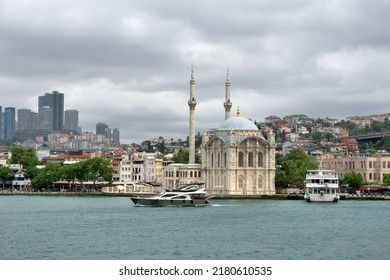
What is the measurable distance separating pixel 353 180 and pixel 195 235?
58.4 metres

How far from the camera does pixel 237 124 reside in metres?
95.0

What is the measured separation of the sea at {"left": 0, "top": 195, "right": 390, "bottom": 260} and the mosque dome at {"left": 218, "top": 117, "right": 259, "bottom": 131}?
29.8 m

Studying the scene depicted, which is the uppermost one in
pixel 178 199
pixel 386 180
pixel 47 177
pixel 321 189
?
pixel 47 177

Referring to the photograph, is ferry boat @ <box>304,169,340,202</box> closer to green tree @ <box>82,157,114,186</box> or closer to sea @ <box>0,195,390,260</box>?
sea @ <box>0,195,390,260</box>

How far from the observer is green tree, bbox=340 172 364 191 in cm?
10025

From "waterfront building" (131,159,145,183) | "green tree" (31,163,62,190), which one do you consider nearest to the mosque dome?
"waterfront building" (131,159,145,183)

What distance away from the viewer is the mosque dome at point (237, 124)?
94756 millimetres

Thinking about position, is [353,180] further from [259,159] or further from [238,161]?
[238,161]

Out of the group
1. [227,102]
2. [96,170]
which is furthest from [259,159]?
[96,170]

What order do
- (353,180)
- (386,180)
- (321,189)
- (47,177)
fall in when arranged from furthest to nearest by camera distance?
(47,177) < (353,180) < (386,180) < (321,189)

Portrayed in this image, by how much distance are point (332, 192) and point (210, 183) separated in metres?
17.1

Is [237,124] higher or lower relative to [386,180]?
higher
